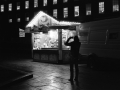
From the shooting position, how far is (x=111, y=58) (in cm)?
1120

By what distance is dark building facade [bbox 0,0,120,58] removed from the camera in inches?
1259

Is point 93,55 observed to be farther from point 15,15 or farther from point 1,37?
point 1,37

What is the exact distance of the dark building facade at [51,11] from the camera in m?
32.0

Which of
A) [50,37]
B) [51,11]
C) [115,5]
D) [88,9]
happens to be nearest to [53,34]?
[50,37]

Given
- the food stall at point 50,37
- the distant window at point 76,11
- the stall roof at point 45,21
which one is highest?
→ the distant window at point 76,11

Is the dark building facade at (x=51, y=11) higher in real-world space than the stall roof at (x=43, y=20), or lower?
higher

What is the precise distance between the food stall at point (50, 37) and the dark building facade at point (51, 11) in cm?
1182

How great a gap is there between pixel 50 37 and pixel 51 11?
2303 centimetres

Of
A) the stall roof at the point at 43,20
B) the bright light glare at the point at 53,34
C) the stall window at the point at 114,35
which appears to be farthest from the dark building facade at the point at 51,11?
the stall window at the point at 114,35

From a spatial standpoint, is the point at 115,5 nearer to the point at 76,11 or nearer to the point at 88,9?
the point at 88,9

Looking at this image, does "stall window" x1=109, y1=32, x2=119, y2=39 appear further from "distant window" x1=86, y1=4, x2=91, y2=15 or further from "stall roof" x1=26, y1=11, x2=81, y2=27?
"distant window" x1=86, y1=4, x2=91, y2=15

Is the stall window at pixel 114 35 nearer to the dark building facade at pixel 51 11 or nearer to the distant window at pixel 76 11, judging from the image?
→ the dark building facade at pixel 51 11

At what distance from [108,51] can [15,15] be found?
39.9 metres

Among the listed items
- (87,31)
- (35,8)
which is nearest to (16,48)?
(35,8)
